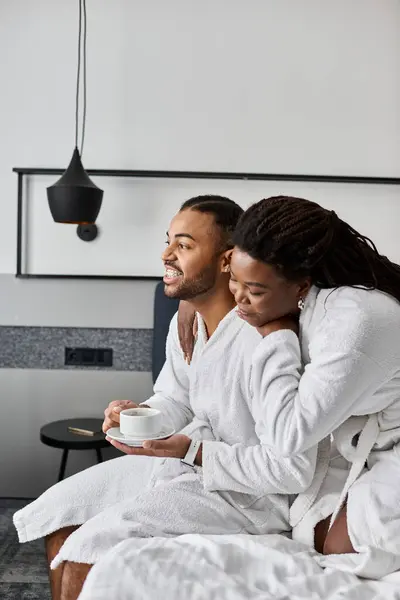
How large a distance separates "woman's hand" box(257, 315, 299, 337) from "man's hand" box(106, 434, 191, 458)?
28cm

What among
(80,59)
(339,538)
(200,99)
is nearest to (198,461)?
(339,538)

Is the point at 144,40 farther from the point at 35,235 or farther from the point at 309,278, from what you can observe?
the point at 309,278

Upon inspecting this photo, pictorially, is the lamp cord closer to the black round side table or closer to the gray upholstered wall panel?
the gray upholstered wall panel

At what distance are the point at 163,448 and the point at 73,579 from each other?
29cm

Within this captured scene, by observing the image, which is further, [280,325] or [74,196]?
[74,196]

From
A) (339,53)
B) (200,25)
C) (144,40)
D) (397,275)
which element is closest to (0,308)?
(144,40)

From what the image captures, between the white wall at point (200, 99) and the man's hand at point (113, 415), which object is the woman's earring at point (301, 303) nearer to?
the man's hand at point (113, 415)

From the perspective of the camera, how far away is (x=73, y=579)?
1216 mm

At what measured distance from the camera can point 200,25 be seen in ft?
9.01

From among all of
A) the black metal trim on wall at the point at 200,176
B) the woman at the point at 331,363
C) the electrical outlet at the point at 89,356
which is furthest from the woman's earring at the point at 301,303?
the electrical outlet at the point at 89,356

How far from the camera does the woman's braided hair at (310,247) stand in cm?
121

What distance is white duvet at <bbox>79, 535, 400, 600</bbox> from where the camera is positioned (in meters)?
1.04

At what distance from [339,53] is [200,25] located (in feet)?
1.90

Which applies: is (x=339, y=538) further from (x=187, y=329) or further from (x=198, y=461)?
(x=187, y=329)
